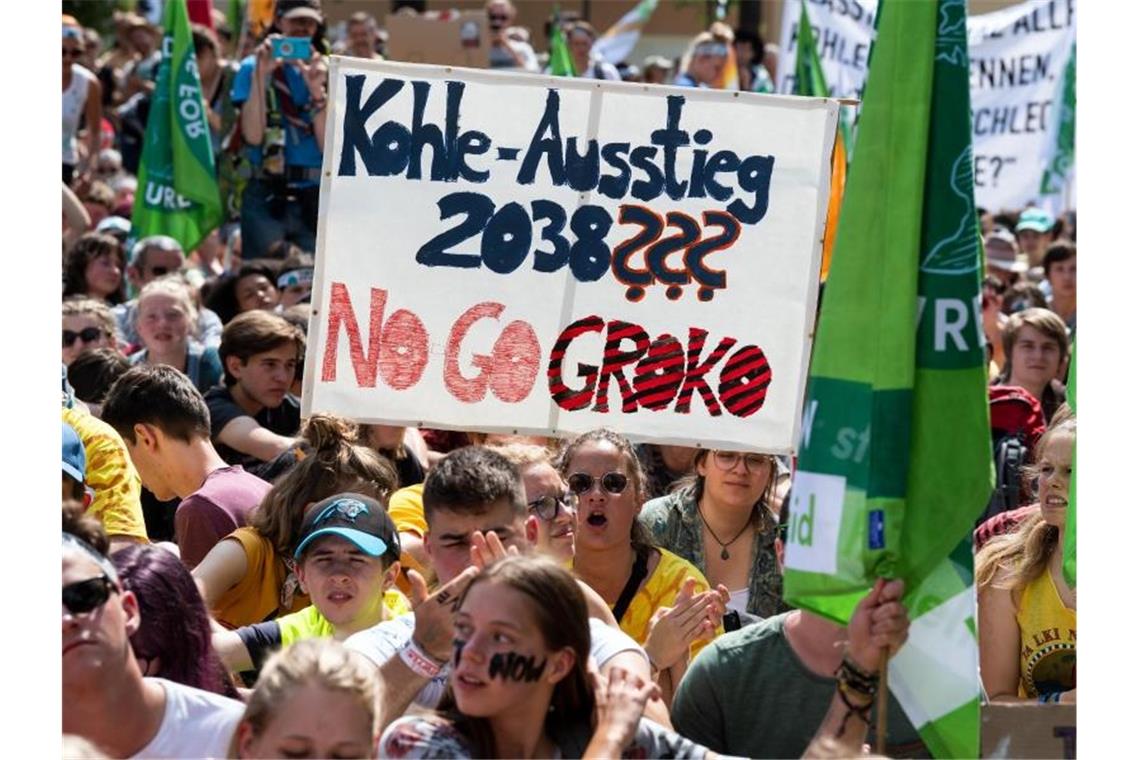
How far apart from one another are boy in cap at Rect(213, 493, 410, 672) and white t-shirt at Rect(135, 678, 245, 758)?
0.97 meters

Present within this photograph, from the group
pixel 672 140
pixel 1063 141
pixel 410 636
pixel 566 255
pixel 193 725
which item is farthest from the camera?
pixel 1063 141

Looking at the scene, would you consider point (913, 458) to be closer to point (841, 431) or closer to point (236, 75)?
point (841, 431)

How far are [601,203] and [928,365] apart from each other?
233 cm

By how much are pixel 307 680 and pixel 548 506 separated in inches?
70.7

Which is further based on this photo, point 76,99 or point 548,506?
point 76,99

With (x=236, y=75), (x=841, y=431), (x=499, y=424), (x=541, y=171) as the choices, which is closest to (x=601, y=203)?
(x=541, y=171)

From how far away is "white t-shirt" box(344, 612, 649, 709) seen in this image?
13.8 feet

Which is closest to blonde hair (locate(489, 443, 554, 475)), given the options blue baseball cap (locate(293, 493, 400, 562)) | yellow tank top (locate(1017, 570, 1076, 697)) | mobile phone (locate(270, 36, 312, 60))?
blue baseball cap (locate(293, 493, 400, 562))

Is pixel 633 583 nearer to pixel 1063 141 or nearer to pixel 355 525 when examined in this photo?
pixel 355 525

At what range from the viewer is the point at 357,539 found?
486 centimetres

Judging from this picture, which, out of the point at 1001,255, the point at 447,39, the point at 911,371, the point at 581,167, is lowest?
the point at 911,371

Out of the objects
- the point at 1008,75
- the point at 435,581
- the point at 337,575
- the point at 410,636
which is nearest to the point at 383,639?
the point at 410,636

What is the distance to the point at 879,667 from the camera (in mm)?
3832

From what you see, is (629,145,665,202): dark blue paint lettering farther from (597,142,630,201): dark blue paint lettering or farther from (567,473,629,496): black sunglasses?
(567,473,629,496): black sunglasses
